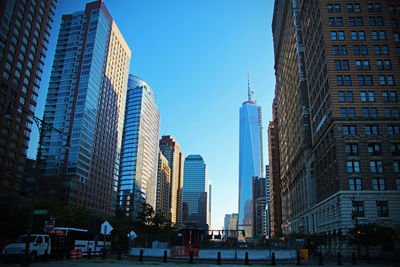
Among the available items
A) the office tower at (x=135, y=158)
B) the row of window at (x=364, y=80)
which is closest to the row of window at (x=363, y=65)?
the row of window at (x=364, y=80)

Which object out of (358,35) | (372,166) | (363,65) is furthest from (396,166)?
(358,35)

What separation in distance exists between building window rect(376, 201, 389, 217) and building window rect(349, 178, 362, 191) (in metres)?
3.79

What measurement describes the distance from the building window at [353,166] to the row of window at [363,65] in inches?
687

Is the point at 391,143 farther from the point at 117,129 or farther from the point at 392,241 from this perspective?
the point at 117,129

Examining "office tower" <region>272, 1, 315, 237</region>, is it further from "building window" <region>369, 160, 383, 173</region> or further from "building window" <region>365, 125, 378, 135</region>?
"building window" <region>369, 160, 383, 173</region>

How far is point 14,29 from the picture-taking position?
9100 cm

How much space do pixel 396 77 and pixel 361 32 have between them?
1064 centimetres

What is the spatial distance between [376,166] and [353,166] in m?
3.77

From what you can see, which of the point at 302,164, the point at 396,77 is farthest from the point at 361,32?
the point at 302,164

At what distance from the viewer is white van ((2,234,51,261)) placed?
95.3 ft

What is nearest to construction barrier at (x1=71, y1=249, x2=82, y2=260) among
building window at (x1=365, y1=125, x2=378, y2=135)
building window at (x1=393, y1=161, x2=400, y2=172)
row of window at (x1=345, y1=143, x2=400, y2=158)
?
row of window at (x1=345, y1=143, x2=400, y2=158)

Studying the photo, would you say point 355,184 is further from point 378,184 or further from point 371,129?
point 371,129

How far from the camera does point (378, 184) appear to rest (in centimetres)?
5581

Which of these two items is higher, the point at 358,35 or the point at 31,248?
the point at 358,35
